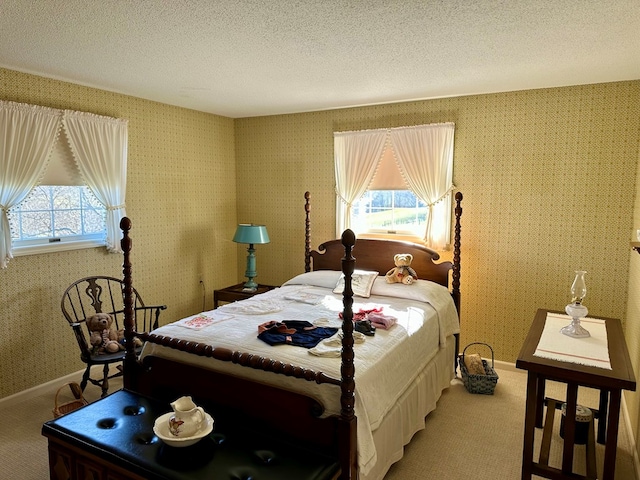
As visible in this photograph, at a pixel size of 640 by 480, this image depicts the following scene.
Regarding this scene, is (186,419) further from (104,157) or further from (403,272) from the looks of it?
(104,157)

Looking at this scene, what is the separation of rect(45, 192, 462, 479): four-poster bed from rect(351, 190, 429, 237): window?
887mm

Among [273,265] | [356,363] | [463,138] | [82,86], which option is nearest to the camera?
[356,363]

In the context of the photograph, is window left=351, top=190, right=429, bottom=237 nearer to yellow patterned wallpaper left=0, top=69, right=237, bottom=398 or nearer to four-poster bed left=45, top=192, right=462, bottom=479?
four-poster bed left=45, top=192, right=462, bottom=479

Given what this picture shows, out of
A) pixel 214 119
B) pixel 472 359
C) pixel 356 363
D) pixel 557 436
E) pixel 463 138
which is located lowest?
pixel 557 436

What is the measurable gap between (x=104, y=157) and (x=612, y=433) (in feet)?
13.5

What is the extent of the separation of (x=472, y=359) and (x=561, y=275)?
107 centimetres

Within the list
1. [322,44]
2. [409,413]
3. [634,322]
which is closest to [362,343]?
[409,413]

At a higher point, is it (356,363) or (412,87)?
(412,87)

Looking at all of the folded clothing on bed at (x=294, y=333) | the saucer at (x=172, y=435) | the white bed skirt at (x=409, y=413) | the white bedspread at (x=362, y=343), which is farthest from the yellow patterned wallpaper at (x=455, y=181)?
the saucer at (x=172, y=435)

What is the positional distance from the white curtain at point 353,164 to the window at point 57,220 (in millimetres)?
2348

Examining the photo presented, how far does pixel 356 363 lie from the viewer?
2375 mm

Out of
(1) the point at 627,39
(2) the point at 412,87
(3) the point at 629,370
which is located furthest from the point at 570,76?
(3) the point at 629,370

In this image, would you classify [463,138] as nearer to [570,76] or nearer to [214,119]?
[570,76]

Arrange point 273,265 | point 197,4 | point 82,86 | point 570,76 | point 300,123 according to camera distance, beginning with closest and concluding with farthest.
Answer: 1. point 197,4
2. point 570,76
3. point 82,86
4. point 300,123
5. point 273,265
